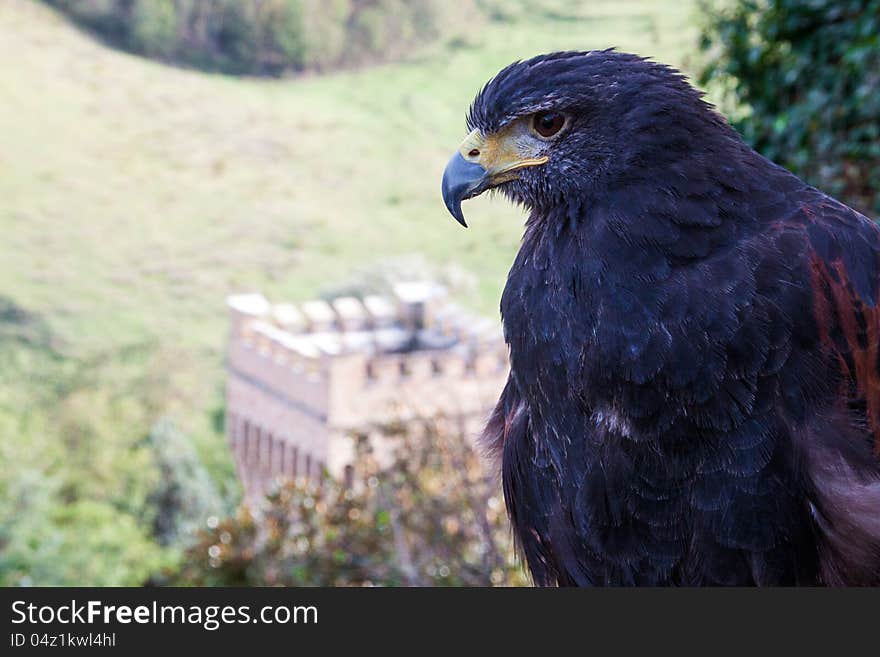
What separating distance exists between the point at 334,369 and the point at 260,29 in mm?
5320

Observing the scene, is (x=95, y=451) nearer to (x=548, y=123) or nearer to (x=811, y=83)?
(x=811, y=83)

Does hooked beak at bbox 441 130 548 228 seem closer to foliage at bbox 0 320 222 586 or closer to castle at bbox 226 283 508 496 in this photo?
castle at bbox 226 283 508 496

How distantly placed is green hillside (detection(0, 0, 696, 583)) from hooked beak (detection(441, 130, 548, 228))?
10845 millimetres

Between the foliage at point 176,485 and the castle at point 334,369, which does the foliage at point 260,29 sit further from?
the foliage at point 176,485

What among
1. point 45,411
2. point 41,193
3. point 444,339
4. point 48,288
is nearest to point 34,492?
point 45,411

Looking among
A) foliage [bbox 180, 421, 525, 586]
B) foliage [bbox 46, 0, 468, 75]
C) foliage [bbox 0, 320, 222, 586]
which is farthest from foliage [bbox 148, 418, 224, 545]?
foliage [bbox 180, 421, 525, 586]

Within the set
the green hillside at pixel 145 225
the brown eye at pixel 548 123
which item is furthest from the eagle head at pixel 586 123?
the green hillside at pixel 145 225

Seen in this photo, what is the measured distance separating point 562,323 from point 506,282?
0.74 ft

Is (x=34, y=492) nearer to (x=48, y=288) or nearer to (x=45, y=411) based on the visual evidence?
(x=45, y=411)

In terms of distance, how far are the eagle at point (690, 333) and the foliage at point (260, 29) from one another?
11.1 m

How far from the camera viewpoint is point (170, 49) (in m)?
13.7

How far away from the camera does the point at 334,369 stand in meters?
9.89

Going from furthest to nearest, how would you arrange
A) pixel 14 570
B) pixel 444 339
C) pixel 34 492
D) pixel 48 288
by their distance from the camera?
pixel 48 288
pixel 34 492
pixel 444 339
pixel 14 570

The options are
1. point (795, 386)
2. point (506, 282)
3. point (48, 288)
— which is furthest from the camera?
point (48, 288)
